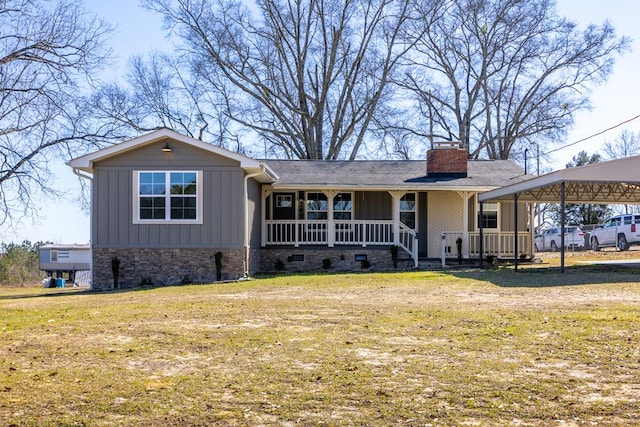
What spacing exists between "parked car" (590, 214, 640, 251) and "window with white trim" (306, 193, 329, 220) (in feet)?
46.6

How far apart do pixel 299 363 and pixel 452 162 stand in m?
16.8

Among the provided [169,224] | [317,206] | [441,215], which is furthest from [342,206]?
[169,224]

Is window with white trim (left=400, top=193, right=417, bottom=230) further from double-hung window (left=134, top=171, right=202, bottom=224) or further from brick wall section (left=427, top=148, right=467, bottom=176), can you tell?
double-hung window (left=134, top=171, right=202, bottom=224)

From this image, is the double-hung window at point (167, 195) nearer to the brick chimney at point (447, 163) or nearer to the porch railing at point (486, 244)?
the porch railing at point (486, 244)

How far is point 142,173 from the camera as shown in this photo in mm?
16391

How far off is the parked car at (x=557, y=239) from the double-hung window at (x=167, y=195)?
773 inches

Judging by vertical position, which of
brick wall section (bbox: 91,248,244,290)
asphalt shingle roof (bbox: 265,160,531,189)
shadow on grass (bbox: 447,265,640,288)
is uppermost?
asphalt shingle roof (bbox: 265,160,531,189)

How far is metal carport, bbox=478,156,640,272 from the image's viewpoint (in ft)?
46.8

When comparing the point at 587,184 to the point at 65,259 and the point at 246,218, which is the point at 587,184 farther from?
the point at 65,259

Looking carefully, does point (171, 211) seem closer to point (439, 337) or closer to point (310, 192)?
point (310, 192)

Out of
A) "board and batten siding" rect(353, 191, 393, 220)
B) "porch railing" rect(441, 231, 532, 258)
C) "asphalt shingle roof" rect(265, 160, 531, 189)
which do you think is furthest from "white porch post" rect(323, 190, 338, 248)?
"porch railing" rect(441, 231, 532, 258)

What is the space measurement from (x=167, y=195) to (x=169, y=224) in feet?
2.45

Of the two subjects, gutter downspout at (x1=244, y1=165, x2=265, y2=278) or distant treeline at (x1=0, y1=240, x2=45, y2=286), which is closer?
gutter downspout at (x1=244, y1=165, x2=265, y2=278)

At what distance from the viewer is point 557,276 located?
14805 mm
